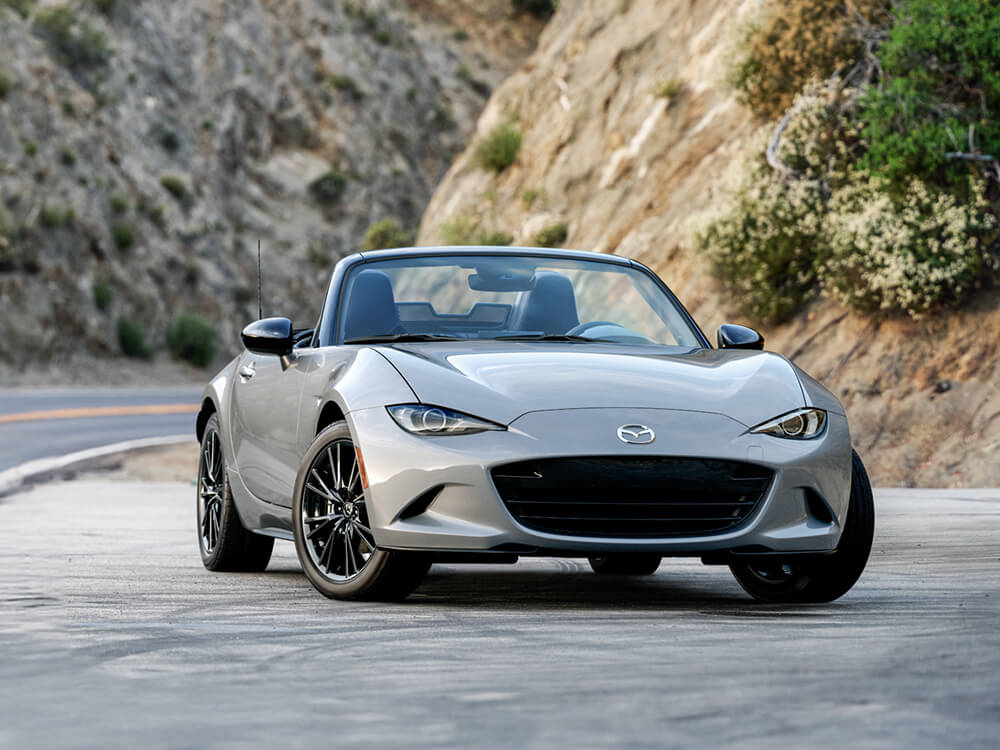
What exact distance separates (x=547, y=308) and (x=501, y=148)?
25124 millimetres

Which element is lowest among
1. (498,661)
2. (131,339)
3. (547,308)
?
(131,339)

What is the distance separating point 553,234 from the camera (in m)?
27.9

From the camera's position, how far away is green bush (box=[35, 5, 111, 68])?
6041cm

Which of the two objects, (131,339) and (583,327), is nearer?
(583,327)

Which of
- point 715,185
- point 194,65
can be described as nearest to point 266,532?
point 715,185

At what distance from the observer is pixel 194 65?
6881cm

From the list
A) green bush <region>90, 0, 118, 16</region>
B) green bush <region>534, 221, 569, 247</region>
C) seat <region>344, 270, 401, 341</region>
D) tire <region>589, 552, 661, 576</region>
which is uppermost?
seat <region>344, 270, 401, 341</region>

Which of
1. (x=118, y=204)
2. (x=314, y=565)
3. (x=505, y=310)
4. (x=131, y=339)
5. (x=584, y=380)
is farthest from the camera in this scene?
(x=118, y=204)

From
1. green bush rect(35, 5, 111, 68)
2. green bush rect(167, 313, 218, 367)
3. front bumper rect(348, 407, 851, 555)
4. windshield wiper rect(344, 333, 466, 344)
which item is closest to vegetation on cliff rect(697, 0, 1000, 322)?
windshield wiper rect(344, 333, 466, 344)

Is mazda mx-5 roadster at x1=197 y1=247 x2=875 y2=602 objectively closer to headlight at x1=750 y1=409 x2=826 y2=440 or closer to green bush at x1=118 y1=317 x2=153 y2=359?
headlight at x1=750 y1=409 x2=826 y2=440

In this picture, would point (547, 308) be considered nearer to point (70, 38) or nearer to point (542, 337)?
point (542, 337)

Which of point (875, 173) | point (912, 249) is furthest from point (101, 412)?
point (912, 249)

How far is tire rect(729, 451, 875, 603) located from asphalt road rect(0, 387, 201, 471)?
13.5 meters

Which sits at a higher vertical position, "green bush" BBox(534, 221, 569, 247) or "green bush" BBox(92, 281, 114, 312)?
"green bush" BBox(534, 221, 569, 247)
